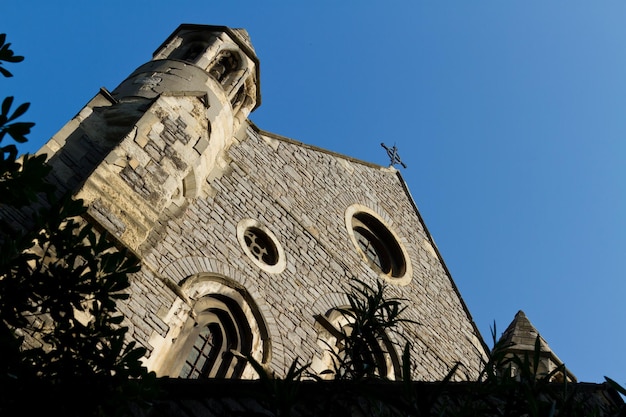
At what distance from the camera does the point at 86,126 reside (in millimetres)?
7359

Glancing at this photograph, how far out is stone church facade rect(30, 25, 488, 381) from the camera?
6.83 meters

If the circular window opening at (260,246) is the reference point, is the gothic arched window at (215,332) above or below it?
below

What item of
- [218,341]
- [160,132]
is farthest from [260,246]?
[160,132]

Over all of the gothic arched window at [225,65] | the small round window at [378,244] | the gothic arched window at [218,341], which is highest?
the gothic arched window at [225,65]

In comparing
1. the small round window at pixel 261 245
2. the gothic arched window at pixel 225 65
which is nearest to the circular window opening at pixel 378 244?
the small round window at pixel 261 245

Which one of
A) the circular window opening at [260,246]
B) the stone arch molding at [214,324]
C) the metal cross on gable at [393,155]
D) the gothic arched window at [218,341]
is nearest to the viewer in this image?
the stone arch molding at [214,324]

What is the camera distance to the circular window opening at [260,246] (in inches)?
339

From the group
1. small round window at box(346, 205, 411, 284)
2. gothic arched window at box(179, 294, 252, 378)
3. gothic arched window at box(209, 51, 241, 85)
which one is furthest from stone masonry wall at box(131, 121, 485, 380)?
gothic arched window at box(209, 51, 241, 85)

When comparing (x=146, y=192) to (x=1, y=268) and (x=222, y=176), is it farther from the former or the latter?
(x=1, y=268)

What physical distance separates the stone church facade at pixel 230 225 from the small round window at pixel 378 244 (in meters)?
0.02

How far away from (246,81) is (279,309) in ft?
12.4

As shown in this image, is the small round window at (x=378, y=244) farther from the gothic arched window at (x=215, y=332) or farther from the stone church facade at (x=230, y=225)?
the gothic arched window at (x=215, y=332)

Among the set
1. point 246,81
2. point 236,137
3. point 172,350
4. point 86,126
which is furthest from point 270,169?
point 172,350

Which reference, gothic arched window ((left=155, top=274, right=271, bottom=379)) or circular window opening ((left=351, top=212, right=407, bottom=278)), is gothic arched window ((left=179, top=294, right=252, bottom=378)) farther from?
circular window opening ((left=351, top=212, right=407, bottom=278))
